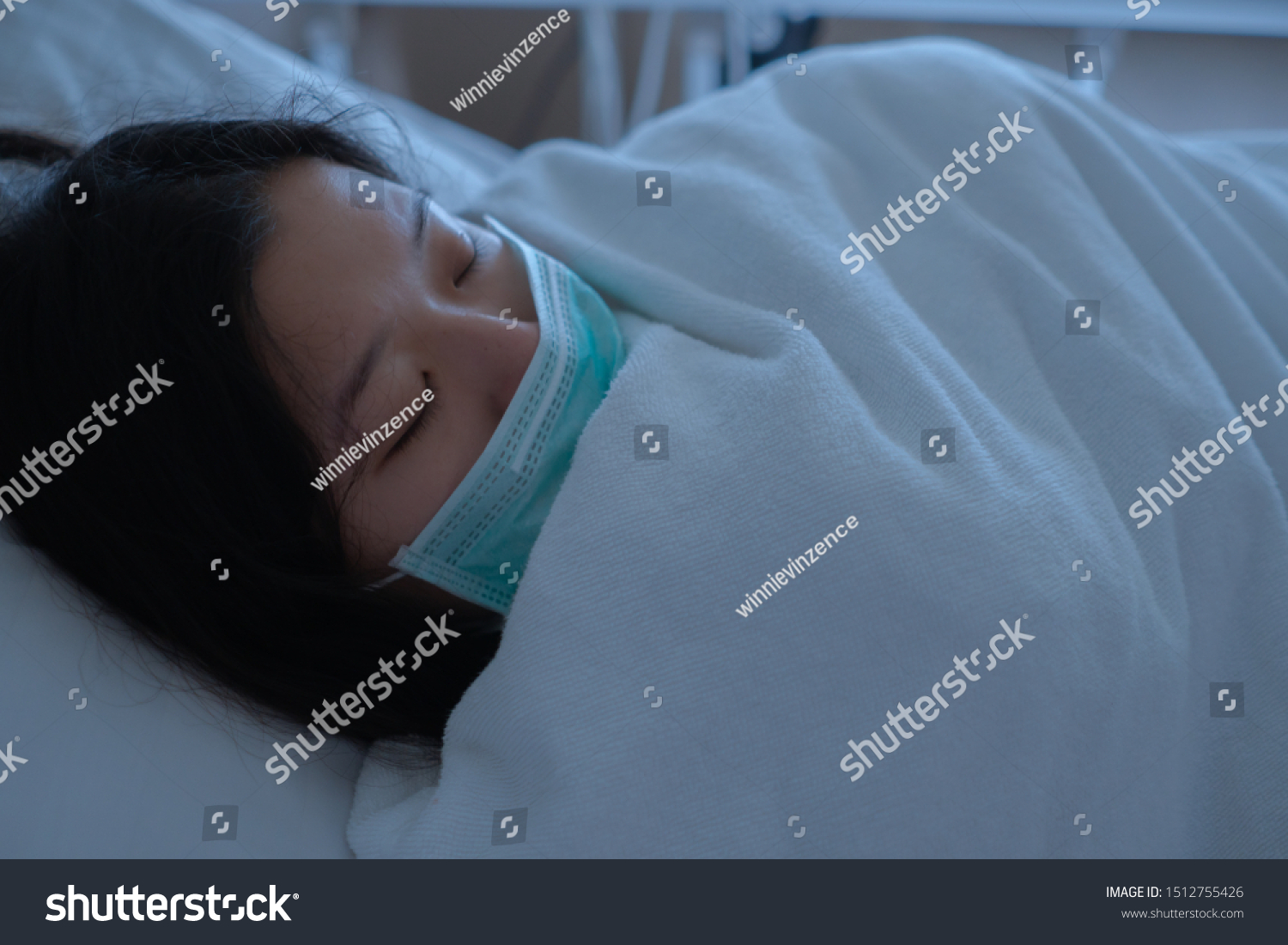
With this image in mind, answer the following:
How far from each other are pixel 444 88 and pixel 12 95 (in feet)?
2.57

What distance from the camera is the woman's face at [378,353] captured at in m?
0.69

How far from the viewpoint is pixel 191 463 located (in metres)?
0.70

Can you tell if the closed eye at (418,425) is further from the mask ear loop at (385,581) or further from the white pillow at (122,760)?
the white pillow at (122,760)

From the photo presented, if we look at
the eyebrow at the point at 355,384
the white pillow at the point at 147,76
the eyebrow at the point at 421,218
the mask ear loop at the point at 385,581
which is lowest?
the mask ear loop at the point at 385,581

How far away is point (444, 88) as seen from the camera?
164 centimetres

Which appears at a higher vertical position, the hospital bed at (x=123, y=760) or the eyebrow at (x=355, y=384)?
the eyebrow at (x=355, y=384)

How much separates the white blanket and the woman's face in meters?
0.11

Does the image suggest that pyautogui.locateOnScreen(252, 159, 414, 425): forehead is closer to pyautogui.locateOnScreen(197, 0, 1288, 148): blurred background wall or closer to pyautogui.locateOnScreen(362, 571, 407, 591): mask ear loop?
pyautogui.locateOnScreen(362, 571, 407, 591): mask ear loop

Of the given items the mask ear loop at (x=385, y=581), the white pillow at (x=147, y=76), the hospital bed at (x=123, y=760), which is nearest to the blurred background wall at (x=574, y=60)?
the white pillow at (x=147, y=76)

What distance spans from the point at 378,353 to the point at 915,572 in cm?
45

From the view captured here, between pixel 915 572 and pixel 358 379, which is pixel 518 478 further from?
pixel 915 572

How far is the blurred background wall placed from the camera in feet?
5.14
